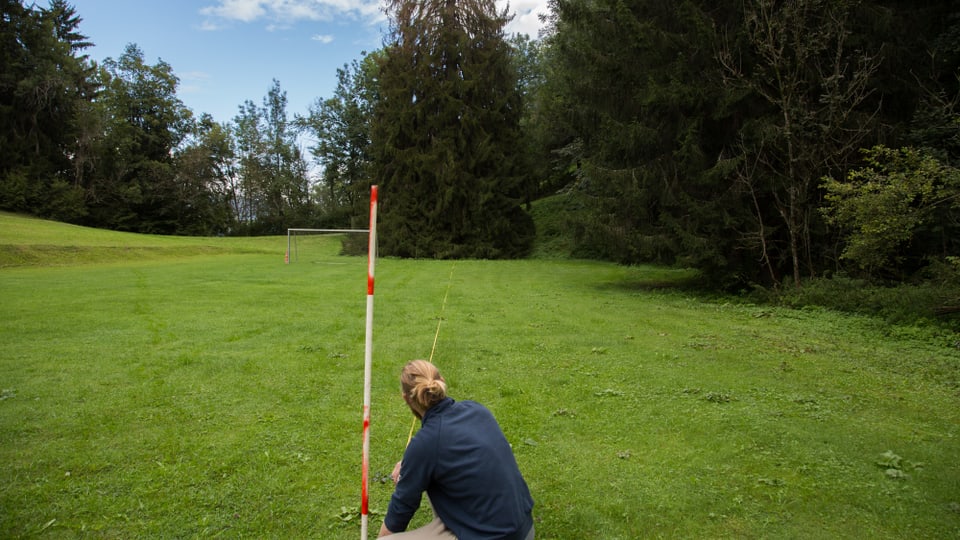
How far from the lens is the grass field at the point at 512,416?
3818 millimetres

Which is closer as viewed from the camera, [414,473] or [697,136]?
[414,473]

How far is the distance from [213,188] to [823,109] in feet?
151

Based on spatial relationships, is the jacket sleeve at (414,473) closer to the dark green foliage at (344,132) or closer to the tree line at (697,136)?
the tree line at (697,136)

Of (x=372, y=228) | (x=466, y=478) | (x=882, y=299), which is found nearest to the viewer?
(x=466, y=478)

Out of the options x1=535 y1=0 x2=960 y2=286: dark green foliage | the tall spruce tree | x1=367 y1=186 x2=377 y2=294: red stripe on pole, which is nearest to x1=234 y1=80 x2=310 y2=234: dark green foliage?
the tall spruce tree

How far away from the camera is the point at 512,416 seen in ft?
18.3

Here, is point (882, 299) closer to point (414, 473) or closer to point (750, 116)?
point (750, 116)

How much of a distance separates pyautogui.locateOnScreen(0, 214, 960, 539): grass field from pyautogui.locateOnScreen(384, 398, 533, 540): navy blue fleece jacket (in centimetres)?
119

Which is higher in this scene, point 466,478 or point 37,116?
point 37,116

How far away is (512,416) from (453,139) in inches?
986

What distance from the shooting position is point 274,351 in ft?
26.0

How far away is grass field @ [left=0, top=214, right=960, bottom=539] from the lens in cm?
382

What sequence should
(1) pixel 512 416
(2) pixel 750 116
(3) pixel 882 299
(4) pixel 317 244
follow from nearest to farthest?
(1) pixel 512 416 → (3) pixel 882 299 → (2) pixel 750 116 → (4) pixel 317 244

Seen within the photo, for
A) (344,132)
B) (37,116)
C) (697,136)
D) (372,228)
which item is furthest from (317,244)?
(372,228)
